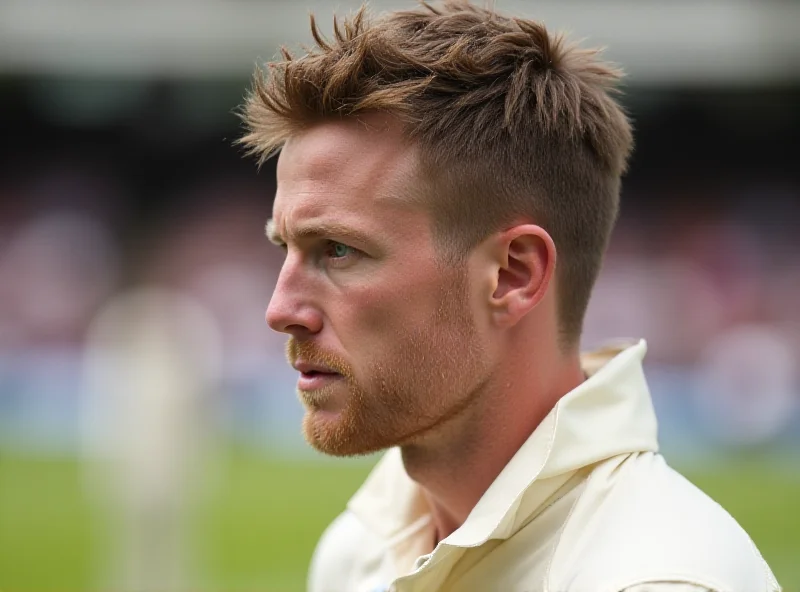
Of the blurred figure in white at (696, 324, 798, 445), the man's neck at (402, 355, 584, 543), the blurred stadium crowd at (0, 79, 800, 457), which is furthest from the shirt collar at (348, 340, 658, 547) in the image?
the blurred figure in white at (696, 324, 798, 445)

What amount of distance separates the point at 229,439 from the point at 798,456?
8735mm

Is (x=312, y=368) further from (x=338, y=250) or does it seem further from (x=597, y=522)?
(x=597, y=522)

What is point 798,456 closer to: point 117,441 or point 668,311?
point 668,311

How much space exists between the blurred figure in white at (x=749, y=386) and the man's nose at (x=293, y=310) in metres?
15.2

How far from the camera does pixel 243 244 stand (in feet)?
72.7

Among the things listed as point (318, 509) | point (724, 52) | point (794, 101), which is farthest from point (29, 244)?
point (794, 101)

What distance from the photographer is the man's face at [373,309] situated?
2.22m

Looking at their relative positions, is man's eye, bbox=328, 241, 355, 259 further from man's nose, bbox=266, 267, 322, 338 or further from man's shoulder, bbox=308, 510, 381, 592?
man's shoulder, bbox=308, 510, 381, 592

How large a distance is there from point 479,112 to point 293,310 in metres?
0.58

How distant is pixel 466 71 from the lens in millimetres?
2279

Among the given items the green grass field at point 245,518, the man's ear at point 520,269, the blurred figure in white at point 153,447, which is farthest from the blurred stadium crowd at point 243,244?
the man's ear at point 520,269

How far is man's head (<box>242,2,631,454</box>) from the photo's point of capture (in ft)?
7.32

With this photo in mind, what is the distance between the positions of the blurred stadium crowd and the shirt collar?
14863mm

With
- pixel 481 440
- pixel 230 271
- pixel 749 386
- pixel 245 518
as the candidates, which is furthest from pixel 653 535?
pixel 230 271
